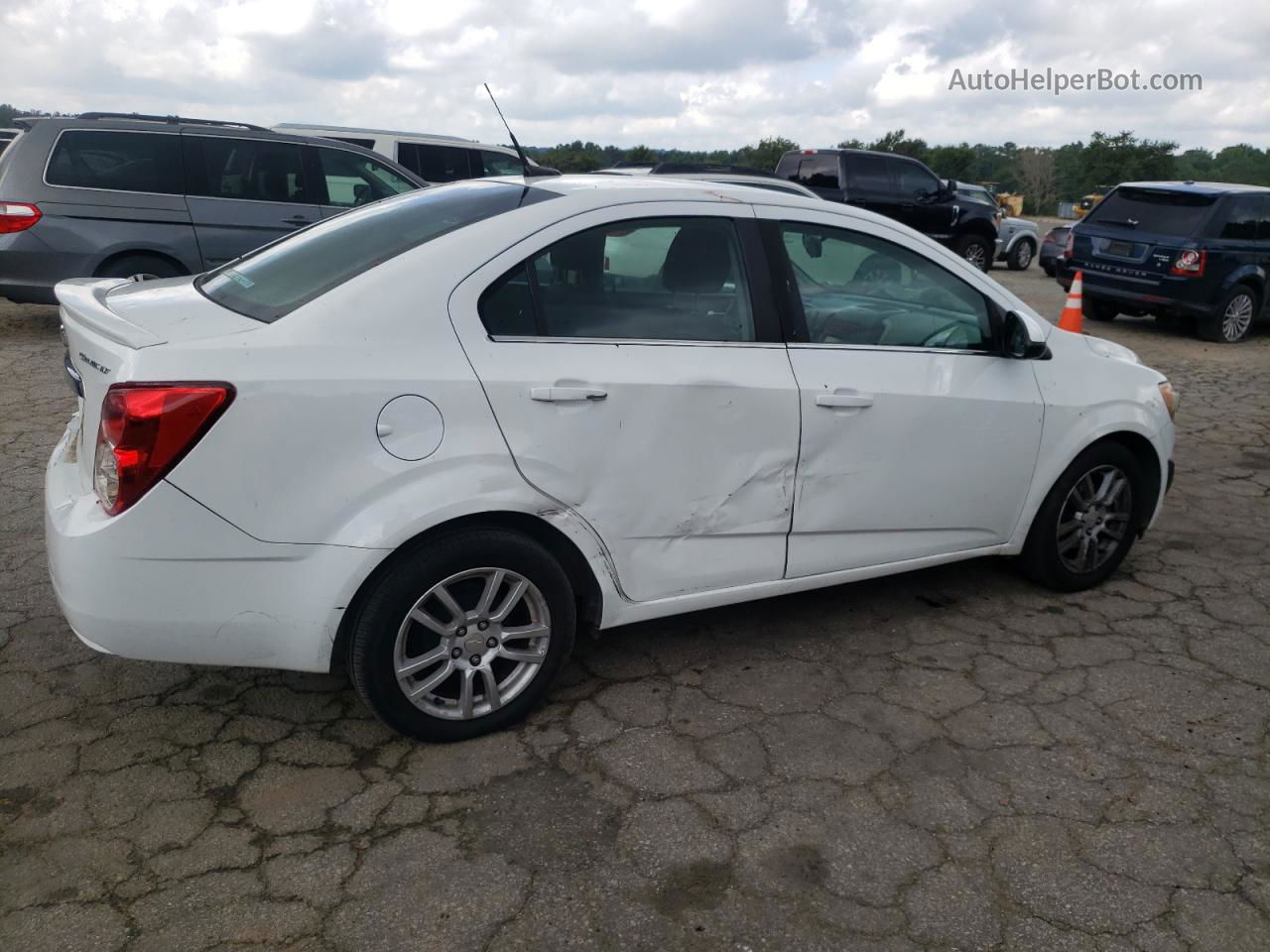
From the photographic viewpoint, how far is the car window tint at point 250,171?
8641 millimetres

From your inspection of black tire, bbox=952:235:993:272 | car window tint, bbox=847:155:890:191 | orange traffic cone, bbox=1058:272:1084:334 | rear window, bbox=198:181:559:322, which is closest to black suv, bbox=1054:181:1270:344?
orange traffic cone, bbox=1058:272:1084:334

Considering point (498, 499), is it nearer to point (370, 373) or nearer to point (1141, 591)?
point (370, 373)

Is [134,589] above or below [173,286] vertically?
below

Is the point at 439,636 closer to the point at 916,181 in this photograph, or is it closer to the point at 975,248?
the point at 916,181

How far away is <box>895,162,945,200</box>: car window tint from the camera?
15703 millimetres

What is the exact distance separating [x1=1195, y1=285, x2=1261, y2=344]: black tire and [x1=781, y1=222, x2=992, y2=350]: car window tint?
8964 mm

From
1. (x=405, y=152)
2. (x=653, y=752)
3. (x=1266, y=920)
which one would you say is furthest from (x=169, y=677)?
(x=405, y=152)

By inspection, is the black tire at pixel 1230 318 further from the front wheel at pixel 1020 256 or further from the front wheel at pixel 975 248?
the front wheel at pixel 1020 256

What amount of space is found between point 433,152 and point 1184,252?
926 centimetres

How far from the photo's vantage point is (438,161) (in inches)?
562

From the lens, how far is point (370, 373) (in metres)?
2.75

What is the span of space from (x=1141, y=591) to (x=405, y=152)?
11912 mm

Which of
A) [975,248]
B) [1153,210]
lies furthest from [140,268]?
[975,248]

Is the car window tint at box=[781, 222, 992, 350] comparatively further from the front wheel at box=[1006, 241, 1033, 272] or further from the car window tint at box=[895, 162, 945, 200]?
the front wheel at box=[1006, 241, 1033, 272]
